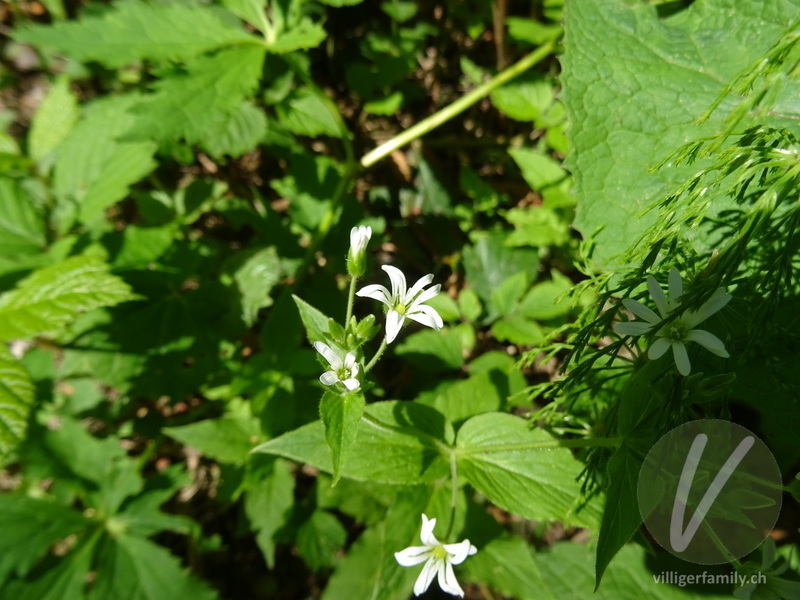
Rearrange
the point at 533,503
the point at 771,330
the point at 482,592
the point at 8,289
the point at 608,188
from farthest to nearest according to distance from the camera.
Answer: the point at 482,592
the point at 8,289
the point at 608,188
the point at 533,503
the point at 771,330

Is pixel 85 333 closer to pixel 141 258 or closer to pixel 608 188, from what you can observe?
pixel 141 258

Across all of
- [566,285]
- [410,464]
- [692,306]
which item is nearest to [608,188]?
[566,285]

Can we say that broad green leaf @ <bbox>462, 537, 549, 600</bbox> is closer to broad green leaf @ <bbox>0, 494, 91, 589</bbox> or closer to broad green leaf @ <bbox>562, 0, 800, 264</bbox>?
broad green leaf @ <bbox>562, 0, 800, 264</bbox>

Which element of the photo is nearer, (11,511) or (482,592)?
(11,511)

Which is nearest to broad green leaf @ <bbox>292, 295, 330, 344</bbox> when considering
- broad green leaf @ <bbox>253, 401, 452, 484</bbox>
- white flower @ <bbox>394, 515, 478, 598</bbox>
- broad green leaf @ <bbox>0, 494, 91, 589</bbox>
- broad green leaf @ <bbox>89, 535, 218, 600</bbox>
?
broad green leaf @ <bbox>253, 401, 452, 484</bbox>

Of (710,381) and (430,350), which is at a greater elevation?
(710,381)

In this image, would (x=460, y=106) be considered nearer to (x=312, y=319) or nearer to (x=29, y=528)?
(x=312, y=319)

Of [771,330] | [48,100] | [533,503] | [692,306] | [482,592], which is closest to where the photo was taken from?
[692,306]

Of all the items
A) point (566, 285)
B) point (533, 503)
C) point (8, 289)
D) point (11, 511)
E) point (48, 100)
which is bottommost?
point (11, 511)
